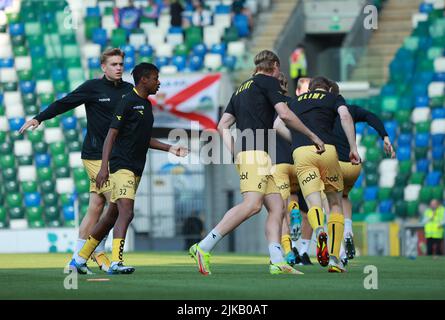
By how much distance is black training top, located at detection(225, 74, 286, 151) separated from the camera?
12.7 meters

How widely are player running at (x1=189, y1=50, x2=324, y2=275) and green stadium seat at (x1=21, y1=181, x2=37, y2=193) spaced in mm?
18706

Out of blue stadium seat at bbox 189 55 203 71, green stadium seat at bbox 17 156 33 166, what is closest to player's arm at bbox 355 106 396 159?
blue stadium seat at bbox 189 55 203 71

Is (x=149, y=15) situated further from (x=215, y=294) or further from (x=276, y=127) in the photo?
(x=215, y=294)

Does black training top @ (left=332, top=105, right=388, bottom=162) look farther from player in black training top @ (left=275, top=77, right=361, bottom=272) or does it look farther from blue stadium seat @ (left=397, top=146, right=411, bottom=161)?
blue stadium seat @ (left=397, top=146, right=411, bottom=161)

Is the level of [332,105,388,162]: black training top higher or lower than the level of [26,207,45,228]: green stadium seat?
higher

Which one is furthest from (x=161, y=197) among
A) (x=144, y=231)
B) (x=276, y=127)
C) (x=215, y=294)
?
(x=215, y=294)

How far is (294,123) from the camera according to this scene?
41.0 feet

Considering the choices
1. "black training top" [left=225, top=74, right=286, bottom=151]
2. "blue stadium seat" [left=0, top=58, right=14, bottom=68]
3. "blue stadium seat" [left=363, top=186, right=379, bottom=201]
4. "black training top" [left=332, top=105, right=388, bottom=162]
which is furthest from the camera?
"blue stadium seat" [left=0, top=58, right=14, bottom=68]

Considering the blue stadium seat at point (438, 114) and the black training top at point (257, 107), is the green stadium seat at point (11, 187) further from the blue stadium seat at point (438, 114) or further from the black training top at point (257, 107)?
the black training top at point (257, 107)

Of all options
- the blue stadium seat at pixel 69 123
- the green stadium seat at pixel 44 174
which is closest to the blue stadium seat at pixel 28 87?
the blue stadium seat at pixel 69 123

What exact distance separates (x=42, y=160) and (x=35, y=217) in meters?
1.88

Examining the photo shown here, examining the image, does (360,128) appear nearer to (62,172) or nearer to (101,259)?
(62,172)

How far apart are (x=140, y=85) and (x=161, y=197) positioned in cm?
1790

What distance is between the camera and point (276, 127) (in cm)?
1384
